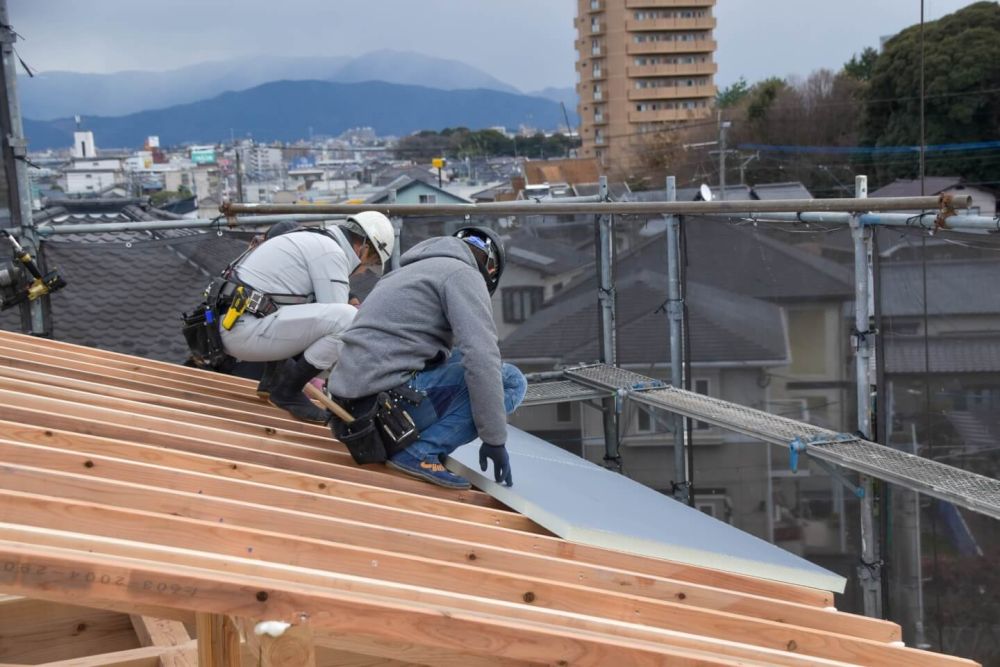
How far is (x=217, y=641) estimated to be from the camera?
2484 millimetres

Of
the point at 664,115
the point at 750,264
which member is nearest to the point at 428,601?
the point at 750,264

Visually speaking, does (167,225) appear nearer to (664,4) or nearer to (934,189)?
(934,189)

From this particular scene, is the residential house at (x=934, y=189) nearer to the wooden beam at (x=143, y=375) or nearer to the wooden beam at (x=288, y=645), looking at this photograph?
the wooden beam at (x=143, y=375)

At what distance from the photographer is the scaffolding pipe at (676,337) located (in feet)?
22.8

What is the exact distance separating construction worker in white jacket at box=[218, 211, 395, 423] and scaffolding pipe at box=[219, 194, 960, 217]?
1.51m

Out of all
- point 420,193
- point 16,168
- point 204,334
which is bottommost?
point 204,334

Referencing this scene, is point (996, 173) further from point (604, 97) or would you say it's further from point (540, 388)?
point (604, 97)

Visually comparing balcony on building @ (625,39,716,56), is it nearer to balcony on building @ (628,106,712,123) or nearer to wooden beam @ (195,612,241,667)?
balcony on building @ (628,106,712,123)

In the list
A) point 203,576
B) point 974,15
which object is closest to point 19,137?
point 203,576

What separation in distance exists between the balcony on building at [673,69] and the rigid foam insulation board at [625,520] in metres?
79.9

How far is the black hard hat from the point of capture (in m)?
4.57

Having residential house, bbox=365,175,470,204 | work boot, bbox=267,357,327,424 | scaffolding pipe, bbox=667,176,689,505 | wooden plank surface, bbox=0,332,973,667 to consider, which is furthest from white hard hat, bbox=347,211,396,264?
residential house, bbox=365,175,470,204

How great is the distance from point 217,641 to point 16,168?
6.06 m

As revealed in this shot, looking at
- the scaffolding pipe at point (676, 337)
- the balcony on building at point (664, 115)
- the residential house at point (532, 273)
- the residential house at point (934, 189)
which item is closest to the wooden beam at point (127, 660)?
the scaffolding pipe at point (676, 337)
